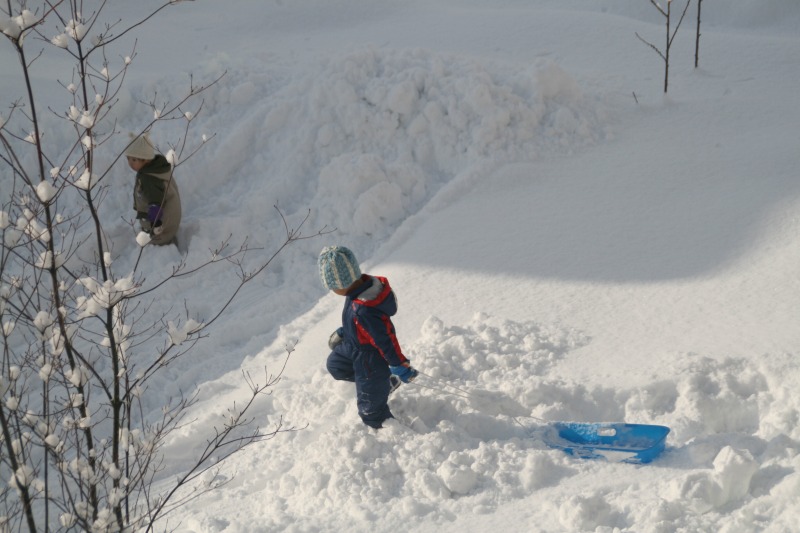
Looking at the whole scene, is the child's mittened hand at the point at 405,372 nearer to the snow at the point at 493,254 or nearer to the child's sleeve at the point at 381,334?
the child's sleeve at the point at 381,334

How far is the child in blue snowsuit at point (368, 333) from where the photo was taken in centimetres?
348

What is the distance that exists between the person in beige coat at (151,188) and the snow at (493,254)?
0.32m

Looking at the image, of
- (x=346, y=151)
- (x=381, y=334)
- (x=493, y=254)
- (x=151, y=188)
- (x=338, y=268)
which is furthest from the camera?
(x=346, y=151)

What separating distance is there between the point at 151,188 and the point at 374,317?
3.21m

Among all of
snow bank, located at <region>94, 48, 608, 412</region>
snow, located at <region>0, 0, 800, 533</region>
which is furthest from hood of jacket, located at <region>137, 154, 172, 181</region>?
snow bank, located at <region>94, 48, 608, 412</region>

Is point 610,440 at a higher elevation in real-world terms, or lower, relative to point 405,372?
lower

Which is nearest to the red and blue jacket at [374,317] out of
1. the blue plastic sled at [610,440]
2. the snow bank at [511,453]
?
the snow bank at [511,453]

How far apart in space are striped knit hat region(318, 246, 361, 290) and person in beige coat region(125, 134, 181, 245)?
9.47 ft

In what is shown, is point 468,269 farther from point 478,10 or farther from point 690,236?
point 478,10

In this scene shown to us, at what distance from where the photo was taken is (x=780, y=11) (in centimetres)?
931

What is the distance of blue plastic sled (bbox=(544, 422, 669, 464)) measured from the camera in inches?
131

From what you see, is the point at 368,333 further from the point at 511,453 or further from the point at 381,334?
the point at 511,453

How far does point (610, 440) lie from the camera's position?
3475 millimetres

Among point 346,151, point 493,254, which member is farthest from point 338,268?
point 346,151
